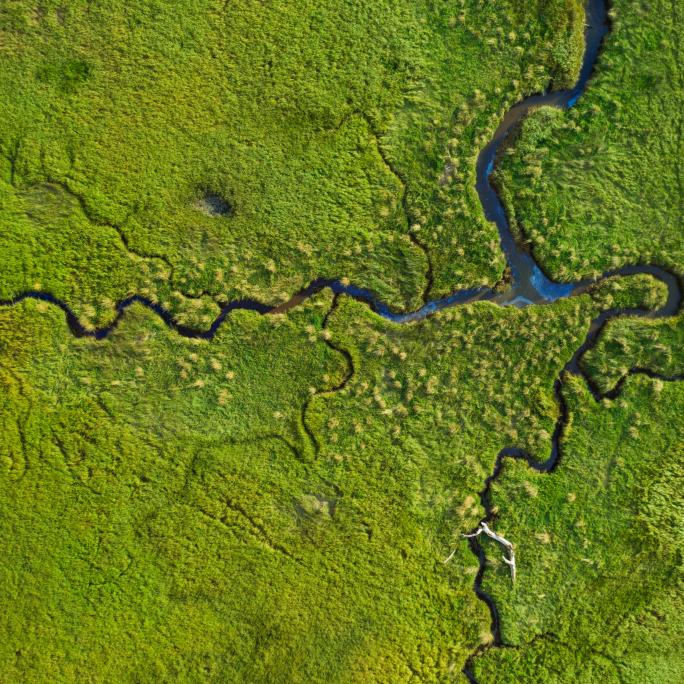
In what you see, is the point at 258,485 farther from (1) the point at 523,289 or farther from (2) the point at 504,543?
(1) the point at 523,289

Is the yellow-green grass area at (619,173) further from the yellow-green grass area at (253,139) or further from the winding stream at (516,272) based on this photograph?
the yellow-green grass area at (253,139)

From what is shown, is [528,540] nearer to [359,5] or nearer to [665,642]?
[665,642]

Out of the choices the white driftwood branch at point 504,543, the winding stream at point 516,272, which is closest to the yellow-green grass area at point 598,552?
the white driftwood branch at point 504,543

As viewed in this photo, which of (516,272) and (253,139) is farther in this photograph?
(516,272)

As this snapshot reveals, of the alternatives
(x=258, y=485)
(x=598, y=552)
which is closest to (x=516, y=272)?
(x=598, y=552)

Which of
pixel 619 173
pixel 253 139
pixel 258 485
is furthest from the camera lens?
pixel 619 173

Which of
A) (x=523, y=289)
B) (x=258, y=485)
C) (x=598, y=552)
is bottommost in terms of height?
(x=258, y=485)
